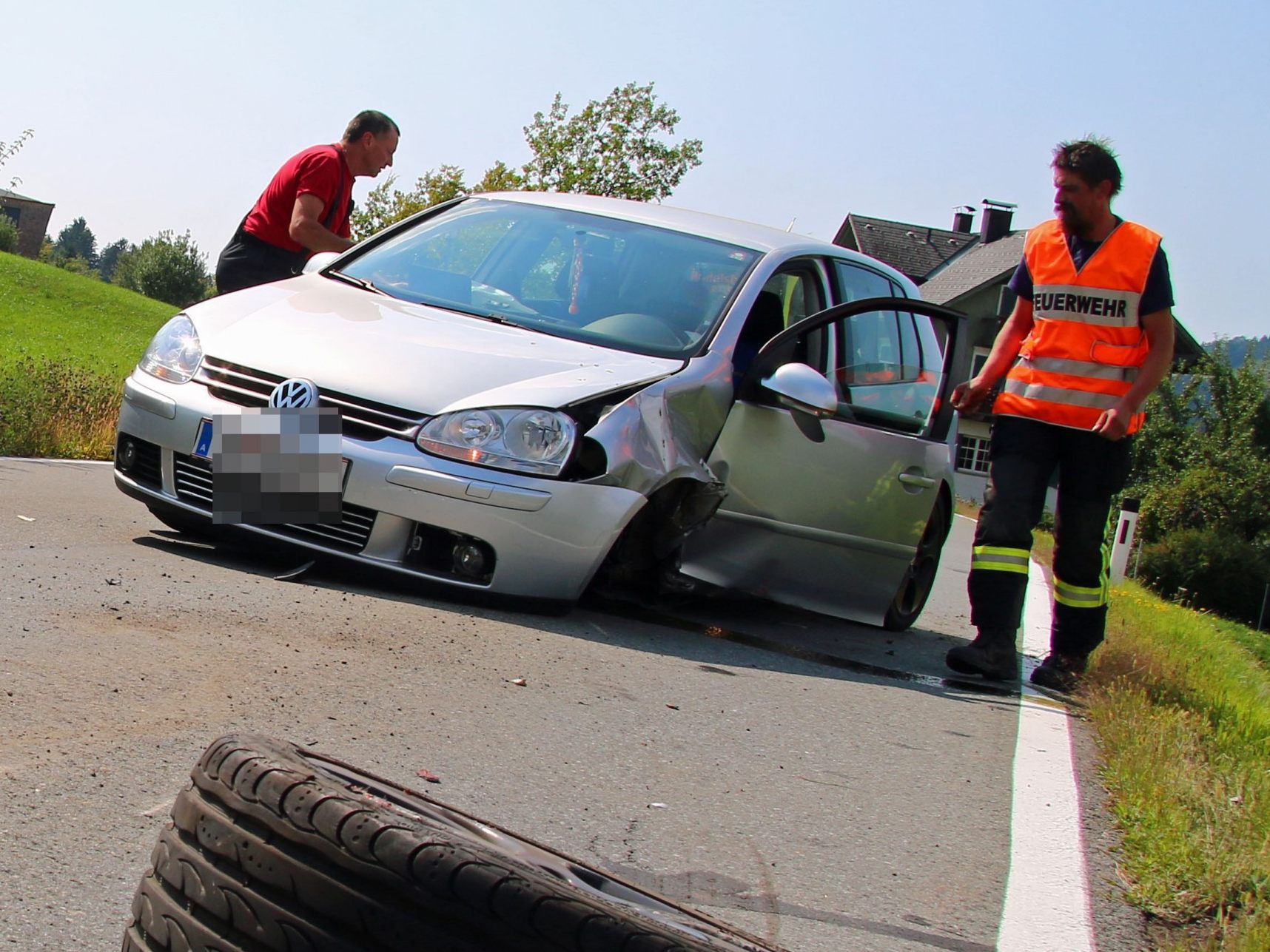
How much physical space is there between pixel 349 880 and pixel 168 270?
105513mm

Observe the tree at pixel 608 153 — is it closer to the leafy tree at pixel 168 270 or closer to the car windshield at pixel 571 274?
the car windshield at pixel 571 274

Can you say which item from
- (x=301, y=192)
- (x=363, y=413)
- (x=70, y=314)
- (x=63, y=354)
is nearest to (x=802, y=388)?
(x=363, y=413)

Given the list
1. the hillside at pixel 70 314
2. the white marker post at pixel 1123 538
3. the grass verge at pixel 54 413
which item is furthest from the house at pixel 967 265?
the grass verge at pixel 54 413

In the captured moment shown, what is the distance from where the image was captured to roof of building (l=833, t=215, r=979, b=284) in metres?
72.8

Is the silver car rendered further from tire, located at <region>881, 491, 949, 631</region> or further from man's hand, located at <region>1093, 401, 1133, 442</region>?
man's hand, located at <region>1093, 401, 1133, 442</region>

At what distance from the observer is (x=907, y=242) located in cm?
7400

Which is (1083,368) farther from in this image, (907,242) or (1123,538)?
(907,242)

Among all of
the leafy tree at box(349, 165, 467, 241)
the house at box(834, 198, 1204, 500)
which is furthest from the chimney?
the leafy tree at box(349, 165, 467, 241)

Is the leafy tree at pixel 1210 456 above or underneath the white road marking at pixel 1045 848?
above

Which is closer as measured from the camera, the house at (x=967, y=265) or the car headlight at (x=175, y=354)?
the car headlight at (x=175, y=354)

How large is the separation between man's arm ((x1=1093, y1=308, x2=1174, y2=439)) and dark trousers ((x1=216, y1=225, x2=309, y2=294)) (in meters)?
4.41

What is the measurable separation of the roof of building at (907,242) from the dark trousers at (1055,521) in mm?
65854

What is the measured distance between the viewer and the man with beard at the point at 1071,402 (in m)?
6.11

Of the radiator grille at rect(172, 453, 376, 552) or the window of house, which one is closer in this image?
the radiator grille at rect(172, 453, 376, 552)
